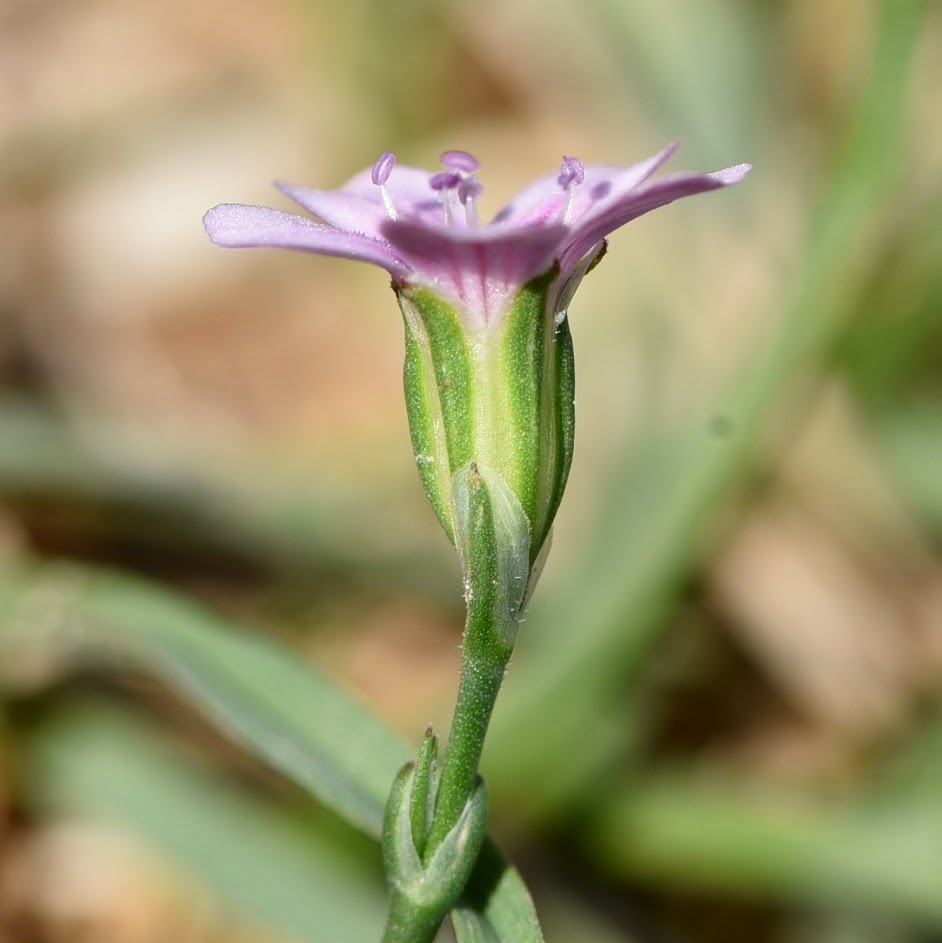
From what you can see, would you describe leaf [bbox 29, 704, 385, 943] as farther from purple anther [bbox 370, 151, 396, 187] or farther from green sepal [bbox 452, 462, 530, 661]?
purple anther [bbox 370, 151, 396, 187]

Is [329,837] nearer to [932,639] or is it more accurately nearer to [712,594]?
[712,594]

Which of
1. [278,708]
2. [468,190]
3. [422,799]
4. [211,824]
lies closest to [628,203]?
[468,190]

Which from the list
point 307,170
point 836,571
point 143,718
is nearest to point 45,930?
point 143,718

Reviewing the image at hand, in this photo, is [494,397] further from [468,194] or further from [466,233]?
[468,194]

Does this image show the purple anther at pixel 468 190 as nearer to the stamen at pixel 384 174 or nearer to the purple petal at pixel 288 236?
the stamen at pixel 384 174

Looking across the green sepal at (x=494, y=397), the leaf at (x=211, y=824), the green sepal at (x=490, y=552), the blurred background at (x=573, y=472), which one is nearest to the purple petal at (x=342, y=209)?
the green sepal at (x=494, y=397)

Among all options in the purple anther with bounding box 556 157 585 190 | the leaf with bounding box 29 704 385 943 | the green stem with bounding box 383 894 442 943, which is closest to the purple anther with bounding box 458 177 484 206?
the purple anther with bounding box 556 157 585 190
